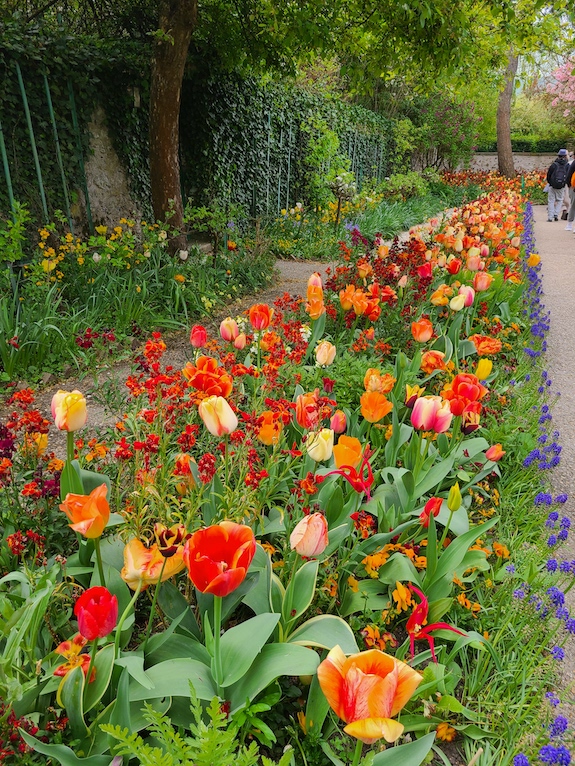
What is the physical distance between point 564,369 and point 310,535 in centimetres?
423

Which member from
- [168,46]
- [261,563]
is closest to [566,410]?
[261,563]

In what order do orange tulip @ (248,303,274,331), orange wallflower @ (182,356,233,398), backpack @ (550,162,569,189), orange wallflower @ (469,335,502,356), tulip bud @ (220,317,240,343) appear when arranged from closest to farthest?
orange wallflower @ (182,356,233,398)
tulip bud @ (220,317,240,343)
orange tulip @ (248,303,274,331)
orange wallflower @ (469,335,502,356)
backpack @ (550,162,569,189)

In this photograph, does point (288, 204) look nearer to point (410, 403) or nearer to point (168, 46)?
point (168, 46)

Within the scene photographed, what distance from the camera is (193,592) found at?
162 cm

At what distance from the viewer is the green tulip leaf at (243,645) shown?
121cm

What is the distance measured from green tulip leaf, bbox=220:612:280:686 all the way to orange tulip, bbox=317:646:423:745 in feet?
1.21

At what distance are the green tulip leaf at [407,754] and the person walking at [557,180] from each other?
17858mm

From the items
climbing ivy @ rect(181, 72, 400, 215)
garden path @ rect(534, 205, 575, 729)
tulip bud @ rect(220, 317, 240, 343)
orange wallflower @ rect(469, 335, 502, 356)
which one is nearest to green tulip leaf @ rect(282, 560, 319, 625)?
garden path @ rect(534, 205, 575, 729)

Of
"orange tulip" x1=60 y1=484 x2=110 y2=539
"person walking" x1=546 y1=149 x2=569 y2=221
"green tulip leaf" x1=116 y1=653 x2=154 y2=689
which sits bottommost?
"green tulip leaf" x1=116 y1=653 x2=154 y2=689

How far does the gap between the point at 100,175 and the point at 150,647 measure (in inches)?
243

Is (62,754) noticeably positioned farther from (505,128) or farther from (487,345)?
(505,128)

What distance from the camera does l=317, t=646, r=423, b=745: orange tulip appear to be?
2.67ft

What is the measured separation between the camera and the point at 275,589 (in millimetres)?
1521

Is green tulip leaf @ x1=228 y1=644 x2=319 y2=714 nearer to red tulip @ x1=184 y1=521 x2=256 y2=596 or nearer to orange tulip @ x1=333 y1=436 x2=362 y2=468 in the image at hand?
red tulip @ x1=184 y1=521 x2=256 y2=596
